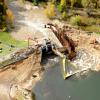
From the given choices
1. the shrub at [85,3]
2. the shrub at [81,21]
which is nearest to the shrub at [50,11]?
the shrub at [81,21]

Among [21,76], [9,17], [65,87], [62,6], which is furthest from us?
[62,6]

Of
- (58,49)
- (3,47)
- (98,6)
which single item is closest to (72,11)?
(98,6)

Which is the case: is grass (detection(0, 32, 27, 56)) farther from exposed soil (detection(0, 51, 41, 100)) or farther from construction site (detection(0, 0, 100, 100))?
exposed soil (detection(0, 51, 41, 100))

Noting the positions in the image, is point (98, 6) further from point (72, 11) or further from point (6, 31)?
point (6, 31)

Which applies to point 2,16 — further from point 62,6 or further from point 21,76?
point 21,76

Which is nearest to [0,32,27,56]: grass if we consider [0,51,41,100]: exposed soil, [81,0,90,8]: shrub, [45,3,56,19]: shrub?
[0,51,41,100]: exposed soil

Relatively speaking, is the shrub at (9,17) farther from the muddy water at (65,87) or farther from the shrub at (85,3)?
the shrub at (85,3)

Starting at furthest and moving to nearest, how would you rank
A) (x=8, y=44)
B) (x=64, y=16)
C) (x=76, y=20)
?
1. (x=64, y=16)
2. (x=76, y=20)
3. (x=8, y=44)

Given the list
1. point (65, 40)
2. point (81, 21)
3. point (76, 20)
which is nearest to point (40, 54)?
point (65, 40)
